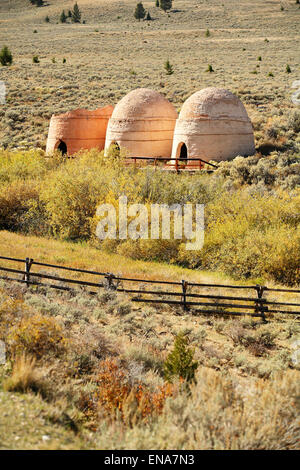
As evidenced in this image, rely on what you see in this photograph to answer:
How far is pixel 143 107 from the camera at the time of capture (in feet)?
82.1

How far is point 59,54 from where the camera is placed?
69.1 meters

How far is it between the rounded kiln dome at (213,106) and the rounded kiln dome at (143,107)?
5.08ft

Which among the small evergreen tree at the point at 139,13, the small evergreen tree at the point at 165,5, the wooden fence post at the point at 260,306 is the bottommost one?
the wooden fence post at the point at 260,306

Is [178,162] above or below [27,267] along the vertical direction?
above

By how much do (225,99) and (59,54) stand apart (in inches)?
2102

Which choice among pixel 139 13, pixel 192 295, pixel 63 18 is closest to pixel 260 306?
pixel 192 295

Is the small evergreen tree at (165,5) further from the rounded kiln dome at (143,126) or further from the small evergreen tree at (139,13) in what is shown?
the rounded kiln dome at (143,126)

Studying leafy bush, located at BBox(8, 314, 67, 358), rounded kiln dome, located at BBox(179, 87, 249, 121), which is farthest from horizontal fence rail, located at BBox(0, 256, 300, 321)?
rounded kiln dome, located at BBox(179, 87, 249, 121)

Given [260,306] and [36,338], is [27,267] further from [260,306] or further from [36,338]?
[260,306]

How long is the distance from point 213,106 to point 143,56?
4728 cm

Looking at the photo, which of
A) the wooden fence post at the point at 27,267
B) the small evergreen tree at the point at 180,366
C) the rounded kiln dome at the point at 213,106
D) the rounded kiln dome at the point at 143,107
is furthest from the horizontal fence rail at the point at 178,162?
the small evergreen tree at the point at 180,366

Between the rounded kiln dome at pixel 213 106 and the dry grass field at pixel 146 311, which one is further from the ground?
the rounded kiln dome at pixel 213 106

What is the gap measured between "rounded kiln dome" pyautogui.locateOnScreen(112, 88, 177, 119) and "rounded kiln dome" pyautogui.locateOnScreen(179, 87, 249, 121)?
155 cm

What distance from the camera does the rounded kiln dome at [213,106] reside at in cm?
2402
